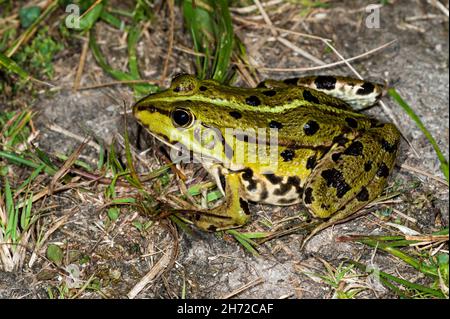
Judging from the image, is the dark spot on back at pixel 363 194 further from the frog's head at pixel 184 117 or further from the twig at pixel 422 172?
the frog's head at pixel 184 117

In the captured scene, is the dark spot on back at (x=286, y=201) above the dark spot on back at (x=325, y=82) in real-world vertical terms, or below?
below

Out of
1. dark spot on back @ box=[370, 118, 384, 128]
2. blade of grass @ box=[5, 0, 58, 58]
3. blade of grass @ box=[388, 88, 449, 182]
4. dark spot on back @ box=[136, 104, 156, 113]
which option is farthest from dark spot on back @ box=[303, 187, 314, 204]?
blade of grass @ box=[5, 0, 58, 58]

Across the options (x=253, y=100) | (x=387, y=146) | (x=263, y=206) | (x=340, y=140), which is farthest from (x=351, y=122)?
(x=263, y=206)

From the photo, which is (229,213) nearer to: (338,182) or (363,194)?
(338,182)

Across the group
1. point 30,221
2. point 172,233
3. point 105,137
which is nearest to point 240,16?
point 105,137

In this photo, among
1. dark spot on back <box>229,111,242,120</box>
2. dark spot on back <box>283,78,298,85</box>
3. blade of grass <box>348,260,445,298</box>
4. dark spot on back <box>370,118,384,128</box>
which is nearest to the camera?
blade of grass <box>348,260,445,298</box>

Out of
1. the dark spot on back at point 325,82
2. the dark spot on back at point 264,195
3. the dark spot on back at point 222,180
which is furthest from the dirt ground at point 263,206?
the dark spot on back at point 325,82

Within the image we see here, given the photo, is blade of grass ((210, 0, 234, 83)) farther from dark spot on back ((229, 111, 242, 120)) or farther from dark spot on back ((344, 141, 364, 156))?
dark spot on back ((344, 141, 364, 156))
